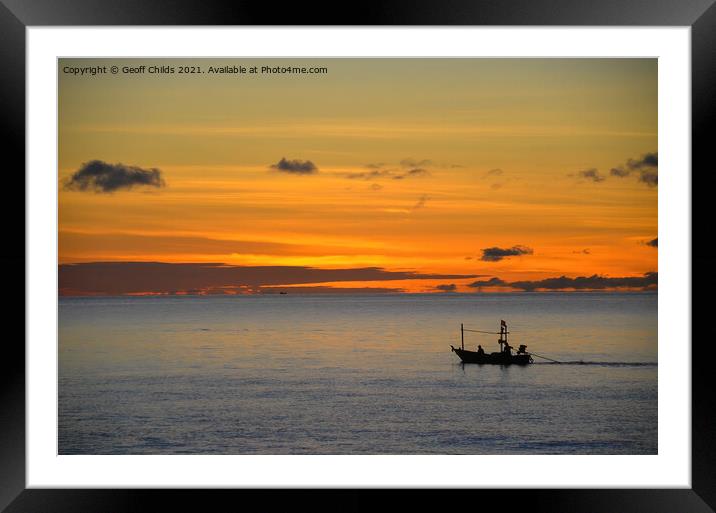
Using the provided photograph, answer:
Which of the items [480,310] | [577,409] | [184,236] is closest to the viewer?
[577,409]

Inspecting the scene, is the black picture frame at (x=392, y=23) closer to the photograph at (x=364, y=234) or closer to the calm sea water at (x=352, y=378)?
the calm sea water at (x=352, y=378)

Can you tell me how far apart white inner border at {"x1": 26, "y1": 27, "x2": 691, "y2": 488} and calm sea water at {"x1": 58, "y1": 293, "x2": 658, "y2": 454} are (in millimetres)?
12121

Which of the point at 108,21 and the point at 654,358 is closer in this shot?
the point at 108,21

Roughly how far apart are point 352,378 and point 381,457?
20.5 m

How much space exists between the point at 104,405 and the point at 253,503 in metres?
19.8

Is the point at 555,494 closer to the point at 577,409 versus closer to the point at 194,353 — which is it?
the point at 577,409

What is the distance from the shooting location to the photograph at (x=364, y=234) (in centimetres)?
2077

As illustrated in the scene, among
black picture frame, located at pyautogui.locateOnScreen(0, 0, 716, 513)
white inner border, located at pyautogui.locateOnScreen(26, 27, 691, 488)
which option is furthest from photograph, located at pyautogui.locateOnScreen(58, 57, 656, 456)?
black picture frame, located at pyautogui.locateOnScreen(0, 0, 716, 513)

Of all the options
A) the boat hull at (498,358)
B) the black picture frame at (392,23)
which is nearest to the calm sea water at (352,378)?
the boat hull at (498,358)

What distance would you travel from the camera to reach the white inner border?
351 cm

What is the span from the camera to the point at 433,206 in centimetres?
2822

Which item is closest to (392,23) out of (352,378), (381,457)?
(381,457)

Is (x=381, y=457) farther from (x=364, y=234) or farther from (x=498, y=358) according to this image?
(x=364, y=234)

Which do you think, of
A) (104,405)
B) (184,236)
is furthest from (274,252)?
(104,405)
